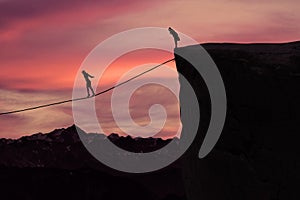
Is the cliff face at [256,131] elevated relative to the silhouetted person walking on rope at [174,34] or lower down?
lower down

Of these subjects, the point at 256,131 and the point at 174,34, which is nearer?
the point at 256,131

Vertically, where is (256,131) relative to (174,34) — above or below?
below

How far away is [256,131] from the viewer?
18.5m

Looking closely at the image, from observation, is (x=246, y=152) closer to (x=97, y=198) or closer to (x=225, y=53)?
(x=225, y=53)

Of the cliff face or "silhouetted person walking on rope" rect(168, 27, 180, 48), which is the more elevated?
"silhouetted person walking on rope" rect(168, 27, 180, 48)

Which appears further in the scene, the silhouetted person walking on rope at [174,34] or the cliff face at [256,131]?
the silhouetted person walking on rope at [174,34]

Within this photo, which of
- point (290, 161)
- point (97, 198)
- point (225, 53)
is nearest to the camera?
point (290, 161)

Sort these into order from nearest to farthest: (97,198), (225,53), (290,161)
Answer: (290,161), (225,53), (97,198)

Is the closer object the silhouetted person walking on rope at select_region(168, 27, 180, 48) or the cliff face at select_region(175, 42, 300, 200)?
the cliff face at select_region(175, 42, 300, 200)

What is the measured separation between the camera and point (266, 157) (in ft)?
59.1

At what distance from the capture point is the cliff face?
18.0 metres

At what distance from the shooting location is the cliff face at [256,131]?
1795 cm

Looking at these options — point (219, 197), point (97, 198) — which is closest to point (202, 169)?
point (219, 197)

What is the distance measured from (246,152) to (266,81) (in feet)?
8.15
